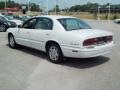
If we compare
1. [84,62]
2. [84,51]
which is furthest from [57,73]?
[84,62]

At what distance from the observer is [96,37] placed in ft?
25.8

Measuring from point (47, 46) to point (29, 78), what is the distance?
7.58 ft

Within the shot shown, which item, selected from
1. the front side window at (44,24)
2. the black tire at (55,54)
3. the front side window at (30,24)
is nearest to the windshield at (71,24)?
the front side window at (44,24)

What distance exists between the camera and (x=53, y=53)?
336 inches

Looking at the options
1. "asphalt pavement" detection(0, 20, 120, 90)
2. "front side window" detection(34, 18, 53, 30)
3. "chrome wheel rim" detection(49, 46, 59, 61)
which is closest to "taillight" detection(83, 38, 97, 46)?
"asphalt pavement" detection(0, 20, 120, 90)

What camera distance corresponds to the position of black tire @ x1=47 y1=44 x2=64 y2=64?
325 inches

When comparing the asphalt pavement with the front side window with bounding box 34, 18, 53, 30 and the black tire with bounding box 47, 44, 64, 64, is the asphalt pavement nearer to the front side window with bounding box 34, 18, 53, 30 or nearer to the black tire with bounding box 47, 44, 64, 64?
the black tire with bounding box 47, 44, 64, 64

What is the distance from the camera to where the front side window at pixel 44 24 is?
349 inches

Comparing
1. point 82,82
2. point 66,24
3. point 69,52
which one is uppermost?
point 66,24

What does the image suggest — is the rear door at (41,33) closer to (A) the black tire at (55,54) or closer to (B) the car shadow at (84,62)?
(A) the black tire at (55,54)

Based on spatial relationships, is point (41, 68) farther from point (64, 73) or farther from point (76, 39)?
point (76, 39)

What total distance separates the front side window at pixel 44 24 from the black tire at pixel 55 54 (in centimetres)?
72

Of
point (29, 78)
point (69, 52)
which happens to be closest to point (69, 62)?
point (69, 52)

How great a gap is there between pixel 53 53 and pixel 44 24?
1.27 m
